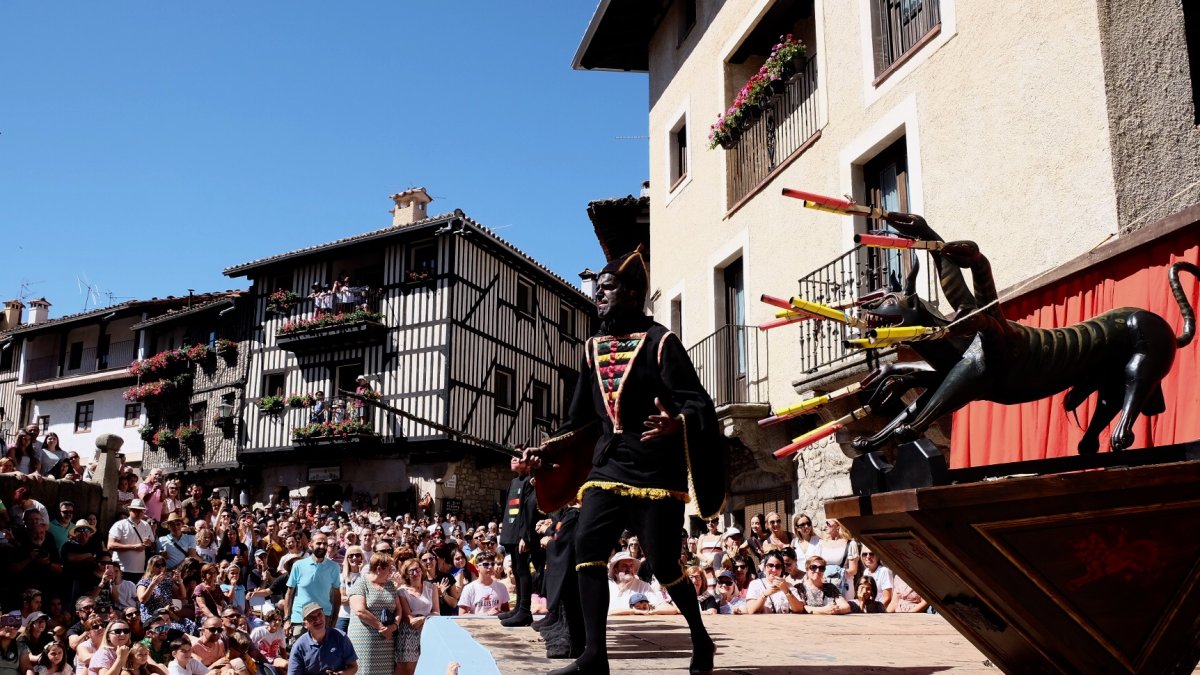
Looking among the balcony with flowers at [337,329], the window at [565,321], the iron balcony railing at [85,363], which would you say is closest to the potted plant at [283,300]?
the balcony with flowers at [337,329]

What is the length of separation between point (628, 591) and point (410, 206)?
2498 centimetres

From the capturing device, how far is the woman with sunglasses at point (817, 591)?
9508 millimetres

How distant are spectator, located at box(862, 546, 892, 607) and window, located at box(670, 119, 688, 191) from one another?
9.15 meters

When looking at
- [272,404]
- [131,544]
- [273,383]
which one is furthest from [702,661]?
[273,383]

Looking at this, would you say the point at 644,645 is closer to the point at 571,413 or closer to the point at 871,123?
the point at 571,413

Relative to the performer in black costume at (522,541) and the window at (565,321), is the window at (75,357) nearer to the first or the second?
the window at (565,321)

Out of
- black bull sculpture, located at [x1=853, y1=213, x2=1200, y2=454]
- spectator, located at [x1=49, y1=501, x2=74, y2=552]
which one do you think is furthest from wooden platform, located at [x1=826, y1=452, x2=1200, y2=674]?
spectator, located at [x1=49, y1=501, x2=74, y2=552]

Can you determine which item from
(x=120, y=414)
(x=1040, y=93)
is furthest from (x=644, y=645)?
Result: (x=120, y=414)

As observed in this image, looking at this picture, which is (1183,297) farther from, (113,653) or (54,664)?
(54,664)

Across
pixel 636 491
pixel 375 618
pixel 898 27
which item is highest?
pixel 898 27

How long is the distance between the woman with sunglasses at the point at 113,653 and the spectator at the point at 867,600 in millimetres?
6781

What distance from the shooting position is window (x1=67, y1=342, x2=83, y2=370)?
136ft

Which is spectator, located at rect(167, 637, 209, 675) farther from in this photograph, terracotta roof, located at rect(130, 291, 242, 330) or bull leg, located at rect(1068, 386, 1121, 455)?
terracotta roof, located at rect(130, 291, 242, 330)

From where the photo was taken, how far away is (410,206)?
3262cm
